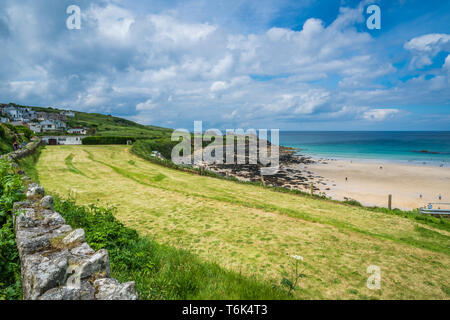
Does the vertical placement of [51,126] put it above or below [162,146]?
above

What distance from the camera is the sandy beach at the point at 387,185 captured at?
27328 mm

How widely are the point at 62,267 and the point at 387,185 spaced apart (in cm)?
4168

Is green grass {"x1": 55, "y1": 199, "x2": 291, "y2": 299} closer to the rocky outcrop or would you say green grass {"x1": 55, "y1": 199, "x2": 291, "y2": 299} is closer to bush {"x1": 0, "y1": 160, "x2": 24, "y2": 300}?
the rocky outcrop

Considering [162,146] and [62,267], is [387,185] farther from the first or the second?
[162,146]

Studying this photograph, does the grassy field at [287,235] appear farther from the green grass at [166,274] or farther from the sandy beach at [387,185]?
the sandy beach at [387,185]

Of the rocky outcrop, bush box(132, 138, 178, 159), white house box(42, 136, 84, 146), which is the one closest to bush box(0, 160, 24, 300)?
the rocky outcrop

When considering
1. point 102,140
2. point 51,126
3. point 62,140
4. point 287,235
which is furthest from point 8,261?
point 51,126

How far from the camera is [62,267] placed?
3473 mm

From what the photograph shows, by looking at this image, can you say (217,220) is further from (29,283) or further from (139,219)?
(29,283)

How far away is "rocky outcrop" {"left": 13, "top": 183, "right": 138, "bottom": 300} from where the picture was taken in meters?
3.22

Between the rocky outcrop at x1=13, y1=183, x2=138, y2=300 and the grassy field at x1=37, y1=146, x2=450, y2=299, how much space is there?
2.59 m

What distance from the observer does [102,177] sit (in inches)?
787
